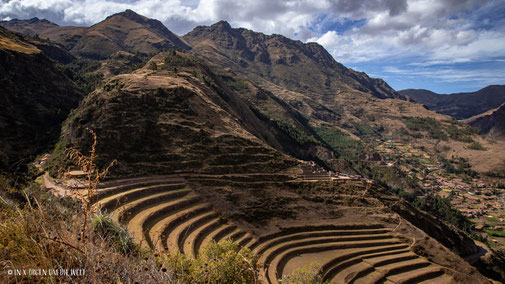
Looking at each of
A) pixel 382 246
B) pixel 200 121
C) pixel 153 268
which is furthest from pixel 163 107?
pixel 153 268

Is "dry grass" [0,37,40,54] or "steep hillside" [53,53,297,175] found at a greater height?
"dry grass" [0,37,40,54]

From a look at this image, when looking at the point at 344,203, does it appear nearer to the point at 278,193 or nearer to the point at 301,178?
the point at 301,178

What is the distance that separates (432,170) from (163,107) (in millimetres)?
189643

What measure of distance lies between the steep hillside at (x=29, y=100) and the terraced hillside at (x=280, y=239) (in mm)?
29792

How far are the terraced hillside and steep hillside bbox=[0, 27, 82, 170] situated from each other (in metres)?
29.8

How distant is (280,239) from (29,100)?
7599 cm

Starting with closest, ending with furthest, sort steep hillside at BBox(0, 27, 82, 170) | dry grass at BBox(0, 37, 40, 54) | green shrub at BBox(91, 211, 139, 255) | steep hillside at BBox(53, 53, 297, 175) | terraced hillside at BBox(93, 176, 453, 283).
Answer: green shrub at BBox(91, 211, 139, 255), terraced hillside at BBox(93, 176, 453, 283), steep hillside at BBox(53, 53, 297, 175), steep hillside at BBox(0, 27, 82, 170), dry grass at BBox(0, 37, 40, 54)

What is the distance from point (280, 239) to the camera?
1630 inches

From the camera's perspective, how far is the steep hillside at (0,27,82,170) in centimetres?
5809

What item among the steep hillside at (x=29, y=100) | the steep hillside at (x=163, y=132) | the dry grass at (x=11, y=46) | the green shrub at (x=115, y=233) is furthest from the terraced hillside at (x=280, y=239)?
the dry grass at (x=11, y=46)

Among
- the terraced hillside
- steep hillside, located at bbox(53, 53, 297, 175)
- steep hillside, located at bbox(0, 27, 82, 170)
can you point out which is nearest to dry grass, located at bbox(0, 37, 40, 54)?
steep hillside, located at bbox(0, 27, 82, 170)

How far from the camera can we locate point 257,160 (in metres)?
56.2

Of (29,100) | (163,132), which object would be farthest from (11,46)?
(163,132)

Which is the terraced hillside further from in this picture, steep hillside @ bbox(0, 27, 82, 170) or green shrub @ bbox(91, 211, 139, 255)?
steep hillside @ bbox(0, 27, 82, 170)
